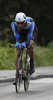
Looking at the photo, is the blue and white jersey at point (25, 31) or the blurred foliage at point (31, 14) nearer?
the blue and white jersey at point (25, 31)

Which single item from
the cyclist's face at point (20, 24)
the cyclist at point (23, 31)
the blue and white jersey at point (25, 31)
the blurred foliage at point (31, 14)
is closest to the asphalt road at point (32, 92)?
the cyclist at point (23, 31)

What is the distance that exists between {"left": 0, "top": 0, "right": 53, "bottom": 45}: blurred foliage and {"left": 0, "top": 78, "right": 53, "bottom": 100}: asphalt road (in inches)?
332

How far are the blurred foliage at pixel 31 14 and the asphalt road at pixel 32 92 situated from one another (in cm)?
843

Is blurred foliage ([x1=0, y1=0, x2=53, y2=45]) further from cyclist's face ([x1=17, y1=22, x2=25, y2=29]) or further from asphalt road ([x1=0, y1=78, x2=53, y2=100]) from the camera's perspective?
cyclist's face ([x1=17, y1=22, x2=25, y2=29])

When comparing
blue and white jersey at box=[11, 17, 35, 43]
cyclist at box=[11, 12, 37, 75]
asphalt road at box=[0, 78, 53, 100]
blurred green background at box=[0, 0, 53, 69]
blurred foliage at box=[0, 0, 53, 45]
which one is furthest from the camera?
blurred foliage at box=[0, 0, 53, 45]

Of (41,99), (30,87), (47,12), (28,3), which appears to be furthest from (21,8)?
(41,99)

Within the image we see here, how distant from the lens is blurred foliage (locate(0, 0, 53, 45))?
22.4 m

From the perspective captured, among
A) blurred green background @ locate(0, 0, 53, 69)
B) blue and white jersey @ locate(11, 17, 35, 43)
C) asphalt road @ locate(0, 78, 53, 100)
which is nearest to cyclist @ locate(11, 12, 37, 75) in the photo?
blue and white jersey @ locate(11, 17, 35, 43)

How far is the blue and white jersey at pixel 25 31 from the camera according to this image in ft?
35.0

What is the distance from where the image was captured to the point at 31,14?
24047 mm

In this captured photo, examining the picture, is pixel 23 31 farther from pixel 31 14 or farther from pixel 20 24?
pixel 31 14

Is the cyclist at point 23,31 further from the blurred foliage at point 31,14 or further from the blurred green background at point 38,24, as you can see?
the blurred foliage at point 31,14

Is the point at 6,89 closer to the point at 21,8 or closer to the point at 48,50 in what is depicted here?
the point at 48,50

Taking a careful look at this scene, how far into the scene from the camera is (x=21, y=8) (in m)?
23.9
